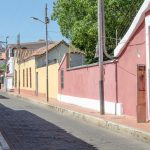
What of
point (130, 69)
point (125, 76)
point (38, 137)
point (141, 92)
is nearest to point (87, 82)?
point (125, 76)

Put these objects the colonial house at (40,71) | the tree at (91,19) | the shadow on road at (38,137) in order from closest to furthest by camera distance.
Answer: the shadow on road at (38,137) → the tree at (91,19) → the colonial house at (40,71)

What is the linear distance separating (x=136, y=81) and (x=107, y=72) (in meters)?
4.45

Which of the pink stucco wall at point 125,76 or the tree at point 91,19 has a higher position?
the tree at point 91,19

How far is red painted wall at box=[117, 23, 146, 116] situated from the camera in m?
21.3

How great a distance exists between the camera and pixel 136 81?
2161 cm

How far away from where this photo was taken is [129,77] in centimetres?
2277

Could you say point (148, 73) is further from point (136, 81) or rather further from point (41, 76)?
point (41, 76)

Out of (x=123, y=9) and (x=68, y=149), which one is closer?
(x=68, y=149)

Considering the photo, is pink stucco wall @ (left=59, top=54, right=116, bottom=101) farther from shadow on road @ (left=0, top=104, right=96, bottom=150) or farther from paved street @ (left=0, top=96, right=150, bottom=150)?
shadow on road @ (left=0, top=104, right=96, bottom=150)

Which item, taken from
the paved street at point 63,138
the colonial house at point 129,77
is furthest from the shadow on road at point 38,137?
the colonial house at point 129,77

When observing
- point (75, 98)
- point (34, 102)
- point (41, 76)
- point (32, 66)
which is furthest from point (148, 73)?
point (32, 66)

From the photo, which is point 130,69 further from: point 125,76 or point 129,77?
point 125,76

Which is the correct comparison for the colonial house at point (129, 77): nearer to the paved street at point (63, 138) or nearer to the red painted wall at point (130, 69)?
the red painted wall at point (130, 69)

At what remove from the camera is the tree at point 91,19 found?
3816cm
